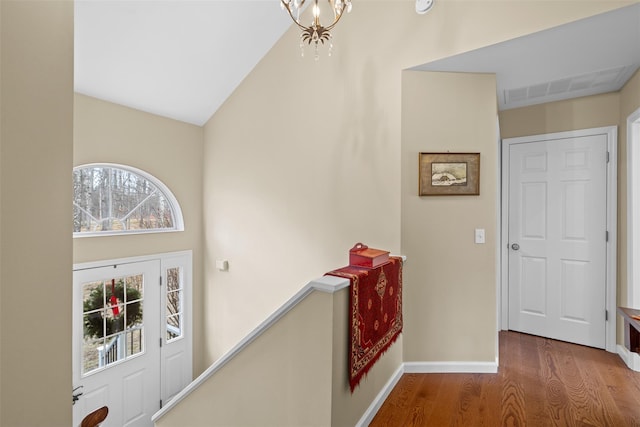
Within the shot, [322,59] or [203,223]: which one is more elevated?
[322,59]

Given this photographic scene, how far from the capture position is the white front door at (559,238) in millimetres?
2943

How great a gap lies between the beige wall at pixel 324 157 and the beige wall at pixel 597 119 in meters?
1.14

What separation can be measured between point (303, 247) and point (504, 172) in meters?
2.20

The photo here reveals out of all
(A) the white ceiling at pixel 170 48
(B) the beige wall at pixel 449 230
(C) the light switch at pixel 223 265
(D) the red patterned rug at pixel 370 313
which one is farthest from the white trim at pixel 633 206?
(C) the light switch at pixel 223 265

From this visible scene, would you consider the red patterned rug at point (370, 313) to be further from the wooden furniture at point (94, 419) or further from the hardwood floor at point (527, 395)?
the wooden furniture at point (94, 419)

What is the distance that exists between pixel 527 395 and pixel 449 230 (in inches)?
47.7

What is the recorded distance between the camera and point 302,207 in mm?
3332

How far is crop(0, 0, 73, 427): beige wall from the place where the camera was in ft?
3.18

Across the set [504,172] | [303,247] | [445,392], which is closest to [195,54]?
[303,247]

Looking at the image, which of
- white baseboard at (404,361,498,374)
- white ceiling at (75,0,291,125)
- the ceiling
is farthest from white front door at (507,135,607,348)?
white ceiling at (75,0,291,125)

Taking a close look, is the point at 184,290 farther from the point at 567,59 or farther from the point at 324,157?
the point at 567,59

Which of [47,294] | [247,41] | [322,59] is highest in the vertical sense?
[247,41]

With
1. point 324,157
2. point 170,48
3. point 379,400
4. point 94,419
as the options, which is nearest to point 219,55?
point 170,48

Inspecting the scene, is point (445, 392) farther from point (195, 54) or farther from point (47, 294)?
point (195, 54)
